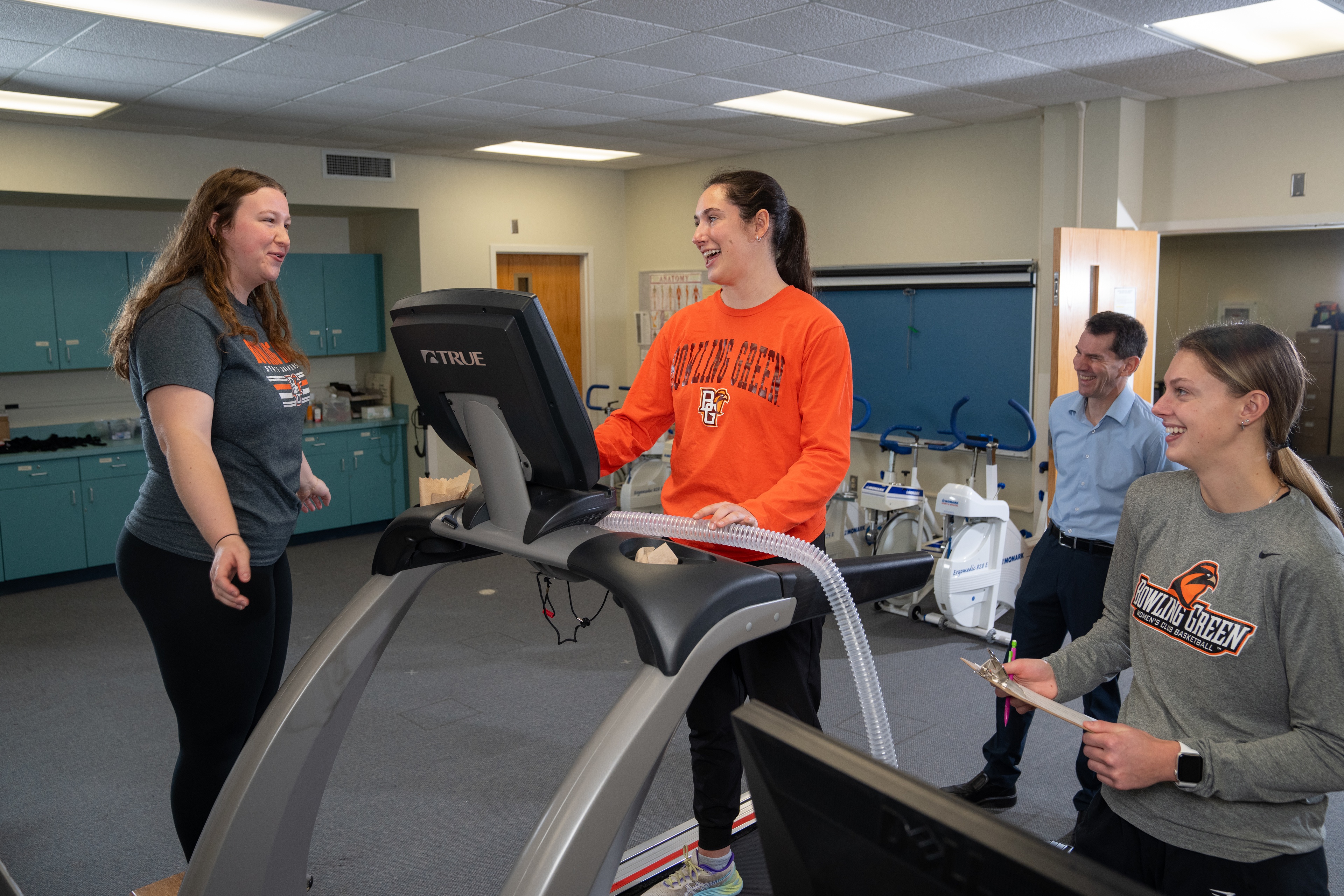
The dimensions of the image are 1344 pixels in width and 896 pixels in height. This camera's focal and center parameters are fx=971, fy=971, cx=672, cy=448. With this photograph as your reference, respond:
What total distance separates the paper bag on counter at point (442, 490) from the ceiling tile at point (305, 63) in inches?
94.9

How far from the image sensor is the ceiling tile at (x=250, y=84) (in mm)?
4215

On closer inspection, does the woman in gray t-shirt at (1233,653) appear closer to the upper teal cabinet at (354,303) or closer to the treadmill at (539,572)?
the treadmill at (539,572)

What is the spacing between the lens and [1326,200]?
4473mm

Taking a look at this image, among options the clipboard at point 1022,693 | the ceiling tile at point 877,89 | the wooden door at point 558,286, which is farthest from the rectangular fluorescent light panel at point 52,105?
the clipboard at point 1022,693

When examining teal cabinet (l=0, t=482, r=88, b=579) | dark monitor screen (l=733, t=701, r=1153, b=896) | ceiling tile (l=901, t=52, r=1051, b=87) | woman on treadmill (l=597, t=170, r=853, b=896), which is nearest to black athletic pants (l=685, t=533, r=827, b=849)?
woman on treadmill (l=597, t=170, r=853, b=896)

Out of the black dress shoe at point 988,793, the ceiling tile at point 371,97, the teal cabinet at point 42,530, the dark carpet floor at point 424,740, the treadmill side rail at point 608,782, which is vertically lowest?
the dark carpet floor at point 424,740

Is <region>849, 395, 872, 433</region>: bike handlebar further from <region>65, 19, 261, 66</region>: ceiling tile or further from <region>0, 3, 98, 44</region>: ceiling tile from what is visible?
<region>0, 3, 98, 44</region>: ceiling tile

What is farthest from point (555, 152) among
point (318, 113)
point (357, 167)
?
point (318, 113)

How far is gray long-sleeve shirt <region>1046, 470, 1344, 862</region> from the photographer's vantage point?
Answer: 4.18 ft

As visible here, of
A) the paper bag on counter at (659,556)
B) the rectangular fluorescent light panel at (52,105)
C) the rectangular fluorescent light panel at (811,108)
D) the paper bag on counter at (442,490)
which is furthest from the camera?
the rectangular fluorescent light panel at (811,108)

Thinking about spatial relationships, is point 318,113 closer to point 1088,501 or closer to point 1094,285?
point 1094,285

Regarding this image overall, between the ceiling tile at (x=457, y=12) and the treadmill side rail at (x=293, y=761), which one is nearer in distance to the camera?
the treadmill side rail at (x=293, y=761)

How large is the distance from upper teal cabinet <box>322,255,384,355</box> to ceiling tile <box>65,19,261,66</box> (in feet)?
9.63

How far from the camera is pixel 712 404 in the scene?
2039 millimetres
